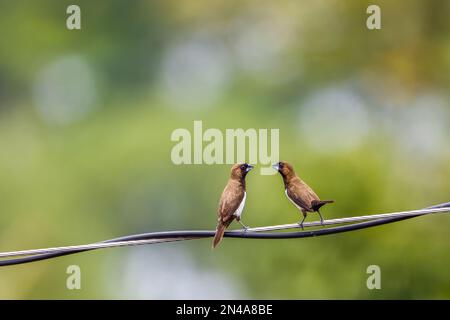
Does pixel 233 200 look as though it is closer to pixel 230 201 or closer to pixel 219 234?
pixel 230 201

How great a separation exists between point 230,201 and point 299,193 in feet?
1.38

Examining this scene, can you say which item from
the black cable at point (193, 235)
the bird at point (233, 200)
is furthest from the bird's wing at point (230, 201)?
the black cable at point (193, 235)

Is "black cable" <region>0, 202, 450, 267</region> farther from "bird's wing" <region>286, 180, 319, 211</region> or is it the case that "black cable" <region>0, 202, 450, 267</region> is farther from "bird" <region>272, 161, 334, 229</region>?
"bird's wing" <region>286, 180, 319, 211</region>

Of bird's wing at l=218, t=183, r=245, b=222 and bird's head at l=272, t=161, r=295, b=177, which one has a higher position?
bird's head at l=272, t=161, r=295, b=177

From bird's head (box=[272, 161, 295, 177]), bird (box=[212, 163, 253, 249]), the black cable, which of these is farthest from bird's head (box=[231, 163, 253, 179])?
the black cable

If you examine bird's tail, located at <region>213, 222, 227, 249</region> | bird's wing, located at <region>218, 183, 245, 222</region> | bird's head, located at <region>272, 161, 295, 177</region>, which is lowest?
bird's tail, located at <region>213, 222, 227, 249</region>

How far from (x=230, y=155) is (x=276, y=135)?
0.68 meters

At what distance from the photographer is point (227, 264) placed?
8414 millimetres

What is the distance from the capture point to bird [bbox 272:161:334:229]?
16.3 ft

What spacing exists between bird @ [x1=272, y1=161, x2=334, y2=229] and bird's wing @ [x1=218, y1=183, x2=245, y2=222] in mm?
300

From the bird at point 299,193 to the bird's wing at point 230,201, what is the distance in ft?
0.98

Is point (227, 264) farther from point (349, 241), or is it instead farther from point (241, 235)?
point (241, 235)

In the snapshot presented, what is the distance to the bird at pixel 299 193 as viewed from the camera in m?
4.98

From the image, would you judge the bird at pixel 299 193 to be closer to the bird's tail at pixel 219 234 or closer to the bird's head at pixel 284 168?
the bird's head at pixel 284 168
